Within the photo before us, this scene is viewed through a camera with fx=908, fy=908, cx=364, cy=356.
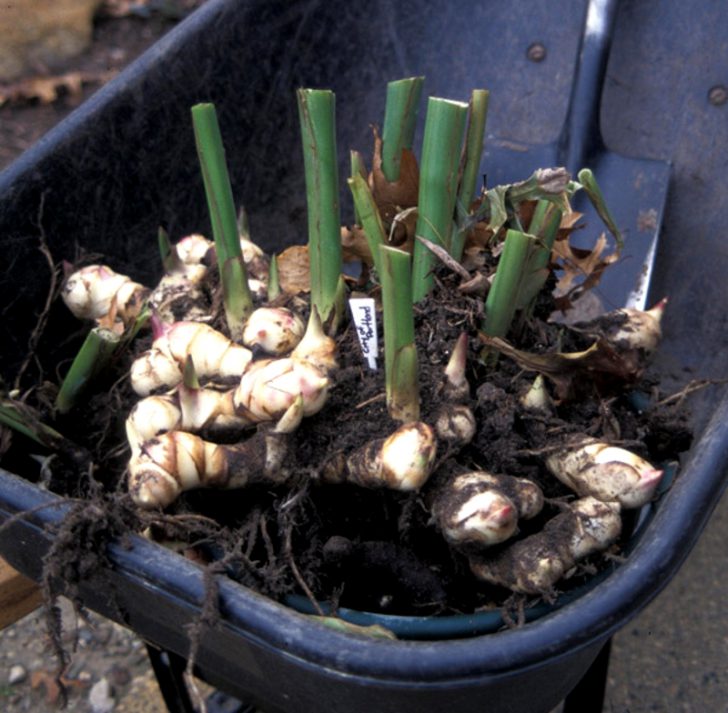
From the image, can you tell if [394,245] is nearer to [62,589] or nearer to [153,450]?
[153,450]

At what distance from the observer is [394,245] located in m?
0.84

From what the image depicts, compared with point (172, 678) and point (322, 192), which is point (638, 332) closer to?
point (322, 192)

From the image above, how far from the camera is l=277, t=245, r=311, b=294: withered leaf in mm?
938

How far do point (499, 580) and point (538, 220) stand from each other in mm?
318

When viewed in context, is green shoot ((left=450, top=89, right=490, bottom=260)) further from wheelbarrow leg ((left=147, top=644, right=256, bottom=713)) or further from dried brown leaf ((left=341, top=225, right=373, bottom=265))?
wheelbarrow leg ((left=147, top=644, right=256, bottom=713))

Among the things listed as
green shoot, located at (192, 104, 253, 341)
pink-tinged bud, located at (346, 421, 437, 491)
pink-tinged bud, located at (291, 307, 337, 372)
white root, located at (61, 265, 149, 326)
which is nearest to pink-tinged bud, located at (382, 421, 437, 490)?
pink-tinged bud, located at (346, 421, 437, 491)

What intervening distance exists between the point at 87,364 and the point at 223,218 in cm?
18

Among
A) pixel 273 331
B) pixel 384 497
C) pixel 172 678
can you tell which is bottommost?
pixel 172 678

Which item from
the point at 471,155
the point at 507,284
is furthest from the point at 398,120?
the point at 507,284

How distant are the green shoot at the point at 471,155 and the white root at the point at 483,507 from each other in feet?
0.72

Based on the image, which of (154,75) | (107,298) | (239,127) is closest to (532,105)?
(239,127)

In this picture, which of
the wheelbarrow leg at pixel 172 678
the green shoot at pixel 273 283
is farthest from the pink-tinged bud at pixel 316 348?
the wheelbarrow leg at pixel 172 678

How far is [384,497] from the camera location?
0.76 meters

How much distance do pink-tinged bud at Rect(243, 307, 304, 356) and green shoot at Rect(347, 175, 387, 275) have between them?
9 cm
